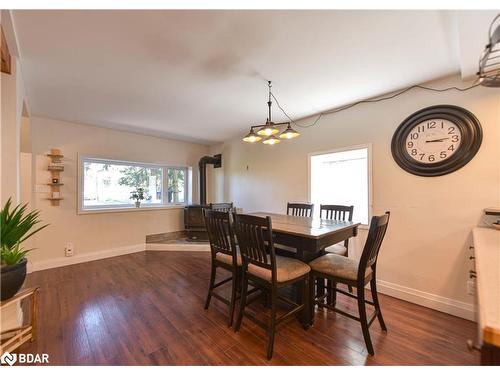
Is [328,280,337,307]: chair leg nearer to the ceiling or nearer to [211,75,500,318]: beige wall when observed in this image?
[211,75,500,318]: beige wall

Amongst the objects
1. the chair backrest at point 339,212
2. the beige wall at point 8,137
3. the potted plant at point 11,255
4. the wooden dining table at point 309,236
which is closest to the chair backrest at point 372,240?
the wooden dining table at point 309,236

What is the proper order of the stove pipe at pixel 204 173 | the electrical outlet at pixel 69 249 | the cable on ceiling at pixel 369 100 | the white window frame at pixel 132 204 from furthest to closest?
the stove pipe at pixel 204 173
the white window frame at pixel 132 204
the electrical outlet at pixel 69 249
the cable on ceiling at pixel 369 100

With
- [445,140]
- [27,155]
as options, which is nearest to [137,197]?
[27,155]

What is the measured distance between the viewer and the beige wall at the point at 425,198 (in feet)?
6.54

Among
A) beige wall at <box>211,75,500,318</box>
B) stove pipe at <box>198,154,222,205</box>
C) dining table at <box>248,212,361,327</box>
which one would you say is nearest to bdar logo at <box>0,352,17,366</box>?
dining table at <box>248,212,361,327</box>

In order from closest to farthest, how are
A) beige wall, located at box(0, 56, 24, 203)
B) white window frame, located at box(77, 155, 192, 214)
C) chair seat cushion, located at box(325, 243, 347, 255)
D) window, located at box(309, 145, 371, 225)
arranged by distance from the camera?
beige wall, located at box(0, 56, 24, 203) < chair seat cushion, located at box(325, 243, 347, 255) < window, located at box(309, 145, 371, 225) < white window frame, located at box(77, 155, 192, 214)

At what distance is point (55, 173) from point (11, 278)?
2631mm

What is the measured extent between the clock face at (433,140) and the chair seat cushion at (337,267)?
55.9 inches

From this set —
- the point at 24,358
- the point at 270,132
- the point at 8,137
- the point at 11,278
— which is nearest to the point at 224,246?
the point at 270,132

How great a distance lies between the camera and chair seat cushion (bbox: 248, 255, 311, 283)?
172 cm

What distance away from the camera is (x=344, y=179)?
3131 mm

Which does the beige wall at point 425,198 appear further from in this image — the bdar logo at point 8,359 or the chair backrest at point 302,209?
the bdar logo at point 8,359

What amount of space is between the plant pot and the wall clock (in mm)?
3476

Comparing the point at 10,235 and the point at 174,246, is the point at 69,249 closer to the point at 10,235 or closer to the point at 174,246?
the point at 174,246
